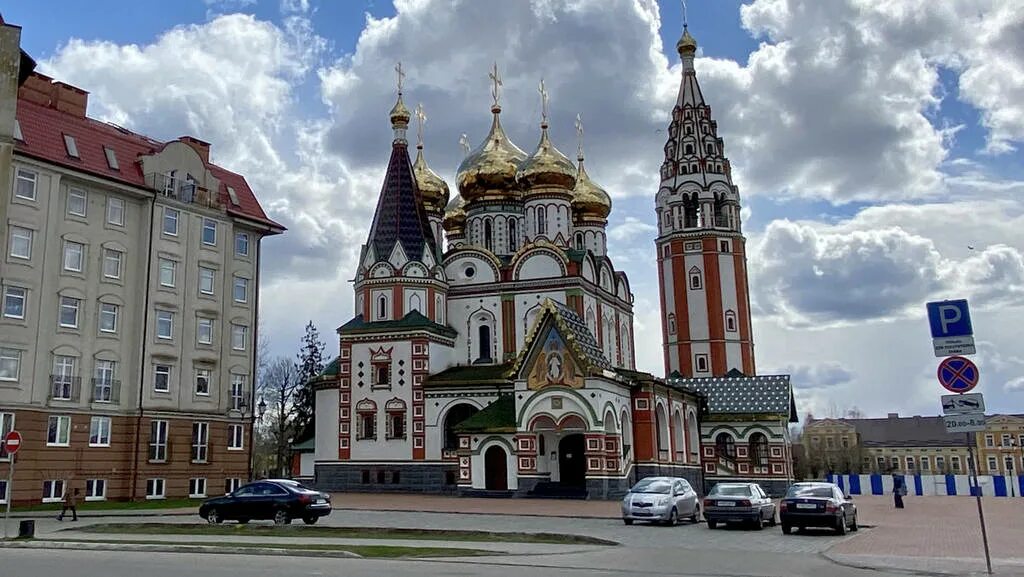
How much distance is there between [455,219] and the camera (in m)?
57.2

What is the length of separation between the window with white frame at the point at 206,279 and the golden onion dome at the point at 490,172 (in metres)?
18.5

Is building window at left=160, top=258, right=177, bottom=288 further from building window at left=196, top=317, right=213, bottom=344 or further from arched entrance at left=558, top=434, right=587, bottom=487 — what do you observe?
arched entrance at left=558, top=434, right=587, bottom=487

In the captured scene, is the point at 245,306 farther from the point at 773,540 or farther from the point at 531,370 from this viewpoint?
the point at 773,540

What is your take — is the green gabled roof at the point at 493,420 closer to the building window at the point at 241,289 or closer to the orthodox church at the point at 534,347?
the orthodox church at the point at 534,347

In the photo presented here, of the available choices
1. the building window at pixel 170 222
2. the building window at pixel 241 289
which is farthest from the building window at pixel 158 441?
the building window at pixel 170 222

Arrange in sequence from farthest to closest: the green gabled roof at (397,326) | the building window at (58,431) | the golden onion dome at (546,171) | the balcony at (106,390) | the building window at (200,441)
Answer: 1. the golden onion dome at (546,171)
2. the green gabled roof at (397,326)
3. the building window at (200,441)
4. the balcony at (106,390)
5. the building window at (58,431)

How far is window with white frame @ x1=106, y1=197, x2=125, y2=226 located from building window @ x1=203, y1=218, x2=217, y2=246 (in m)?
3.78

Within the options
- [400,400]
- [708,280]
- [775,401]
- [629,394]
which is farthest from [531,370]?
[708,280]

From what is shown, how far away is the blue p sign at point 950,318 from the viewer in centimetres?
1459

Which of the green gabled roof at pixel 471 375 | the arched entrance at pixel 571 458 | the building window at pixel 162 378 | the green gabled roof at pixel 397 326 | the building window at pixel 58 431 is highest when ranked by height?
the green gabled roof at pixel 397 326

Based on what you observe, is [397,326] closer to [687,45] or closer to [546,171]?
[546,171]

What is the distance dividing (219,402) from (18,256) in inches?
401

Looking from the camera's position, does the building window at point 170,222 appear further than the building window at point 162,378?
Yes

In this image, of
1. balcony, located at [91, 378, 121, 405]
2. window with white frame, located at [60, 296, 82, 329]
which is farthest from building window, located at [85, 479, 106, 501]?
window with white frame, located at [60, 296, 82, 329]
